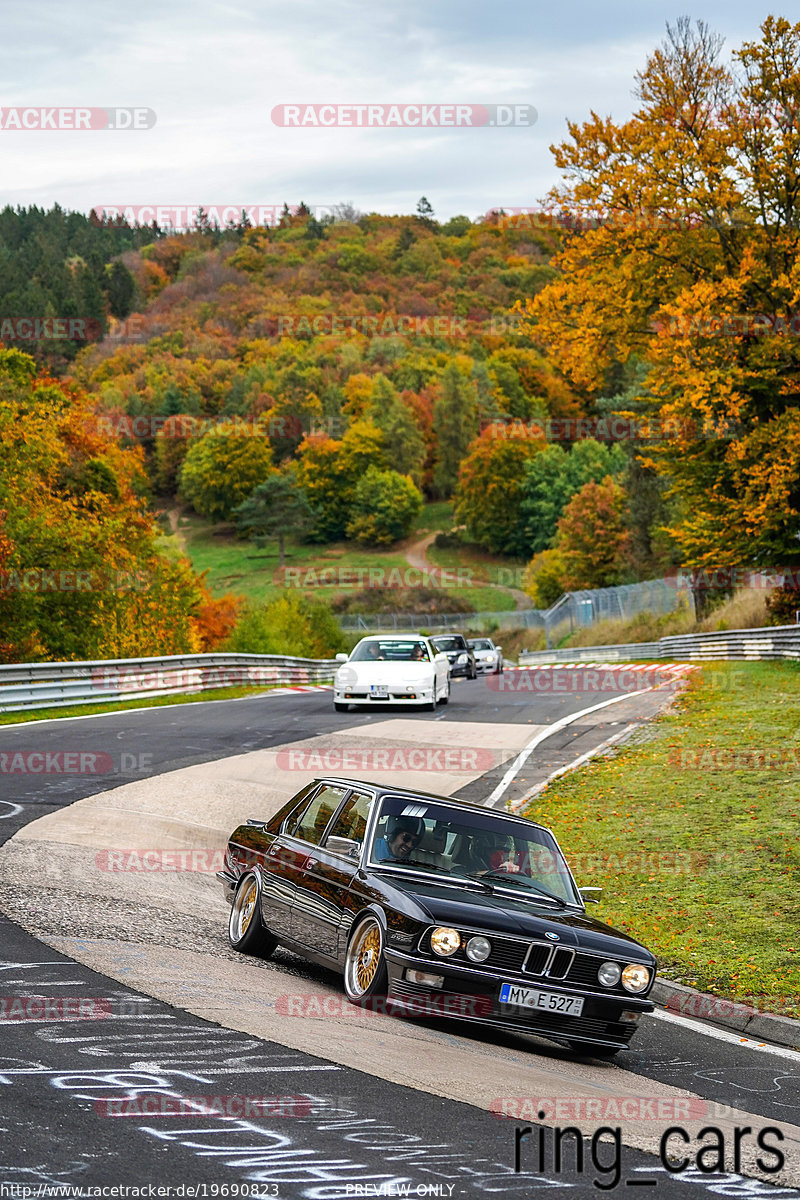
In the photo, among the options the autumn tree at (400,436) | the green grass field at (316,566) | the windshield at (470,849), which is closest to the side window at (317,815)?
the windshield at (470,849)

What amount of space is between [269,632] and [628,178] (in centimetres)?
2811

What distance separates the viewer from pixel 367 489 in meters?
140

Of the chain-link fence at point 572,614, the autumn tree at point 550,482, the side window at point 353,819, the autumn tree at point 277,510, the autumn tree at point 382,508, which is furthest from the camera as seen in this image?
the autumn tree at point 382,508

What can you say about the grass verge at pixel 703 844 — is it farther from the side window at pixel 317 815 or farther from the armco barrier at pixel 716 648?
the armco barrier at pixel 716 648

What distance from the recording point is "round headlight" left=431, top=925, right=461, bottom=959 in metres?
7.46

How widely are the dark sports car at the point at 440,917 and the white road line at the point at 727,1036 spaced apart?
878 millimetres

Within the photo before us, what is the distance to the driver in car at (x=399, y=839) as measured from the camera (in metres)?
8.52

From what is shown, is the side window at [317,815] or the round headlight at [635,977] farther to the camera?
the side window at [317,815]

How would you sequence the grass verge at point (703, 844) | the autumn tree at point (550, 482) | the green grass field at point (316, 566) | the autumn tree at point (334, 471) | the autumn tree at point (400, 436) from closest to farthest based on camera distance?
the grass verge at point (703, 844)
the green grass field at point (316, 566)
the autumn tree at point (550, 482)
the autumn tree at point (334, 471)
the autumn tree at point (400, 436)

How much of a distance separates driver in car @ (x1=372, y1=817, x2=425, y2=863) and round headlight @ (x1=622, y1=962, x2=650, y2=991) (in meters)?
1.54

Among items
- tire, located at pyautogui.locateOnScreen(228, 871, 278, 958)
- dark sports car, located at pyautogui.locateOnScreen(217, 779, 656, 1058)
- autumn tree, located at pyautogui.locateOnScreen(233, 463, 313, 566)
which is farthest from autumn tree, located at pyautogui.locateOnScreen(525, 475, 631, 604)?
dark sports car, located at pyautogui.locateOnScreen(217, 779, 656, 1058)

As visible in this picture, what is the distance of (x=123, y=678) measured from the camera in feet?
97.9

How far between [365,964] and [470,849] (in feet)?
3.62

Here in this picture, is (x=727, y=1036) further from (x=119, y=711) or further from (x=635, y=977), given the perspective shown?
(x=119, y=711)
